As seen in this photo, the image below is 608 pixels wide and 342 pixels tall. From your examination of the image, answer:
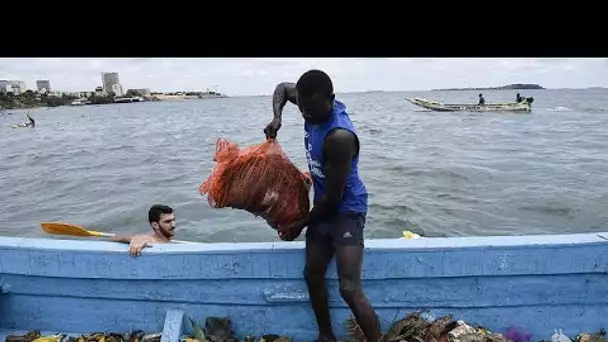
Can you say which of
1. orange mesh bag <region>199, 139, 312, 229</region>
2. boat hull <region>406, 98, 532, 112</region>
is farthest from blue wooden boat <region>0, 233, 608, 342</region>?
boat hull <region>406, 98, 532, 112</region>

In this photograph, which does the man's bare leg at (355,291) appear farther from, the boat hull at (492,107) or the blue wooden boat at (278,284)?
the boat hull at (492,107)

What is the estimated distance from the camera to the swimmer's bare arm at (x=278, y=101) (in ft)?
9.29

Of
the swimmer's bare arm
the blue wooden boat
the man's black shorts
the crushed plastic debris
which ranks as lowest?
the crushed plastic debris

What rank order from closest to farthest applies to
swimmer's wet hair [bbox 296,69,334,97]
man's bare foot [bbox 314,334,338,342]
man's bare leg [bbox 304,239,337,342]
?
1. swimmer's wet hair [bbox 296,69,334,97]
2. man's bare leg [bbox 304,239,337,342]
3. man's bare foot [bbox 314,334,338,342]

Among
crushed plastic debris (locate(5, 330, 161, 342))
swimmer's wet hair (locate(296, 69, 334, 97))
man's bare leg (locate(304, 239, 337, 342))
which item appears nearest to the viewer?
swimmer's wet hair (locate(296, 69, 334, 97))

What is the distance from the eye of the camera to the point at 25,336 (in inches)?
116

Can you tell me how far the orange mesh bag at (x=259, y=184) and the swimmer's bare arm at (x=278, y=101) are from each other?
2.7 inches

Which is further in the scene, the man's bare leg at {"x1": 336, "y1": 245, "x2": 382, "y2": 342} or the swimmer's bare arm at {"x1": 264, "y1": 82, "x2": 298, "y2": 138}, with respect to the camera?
the swimmer's bare arm at {"x1": 264, "y1": 82, "x2": 298, "y2": 138}

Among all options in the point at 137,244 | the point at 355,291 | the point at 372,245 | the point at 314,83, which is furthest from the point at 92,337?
the point at 314,83

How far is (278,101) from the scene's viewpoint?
9.36ft

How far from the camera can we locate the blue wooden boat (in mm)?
2801

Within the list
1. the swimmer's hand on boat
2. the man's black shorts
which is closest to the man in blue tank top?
the man's black shorts

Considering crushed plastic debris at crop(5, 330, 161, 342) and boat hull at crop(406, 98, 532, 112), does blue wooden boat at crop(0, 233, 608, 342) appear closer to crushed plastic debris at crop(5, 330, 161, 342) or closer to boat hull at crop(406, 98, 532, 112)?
crushed plastic debris at crop(5, 330, 161, 342)

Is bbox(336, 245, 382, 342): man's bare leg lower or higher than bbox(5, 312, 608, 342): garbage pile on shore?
higher
